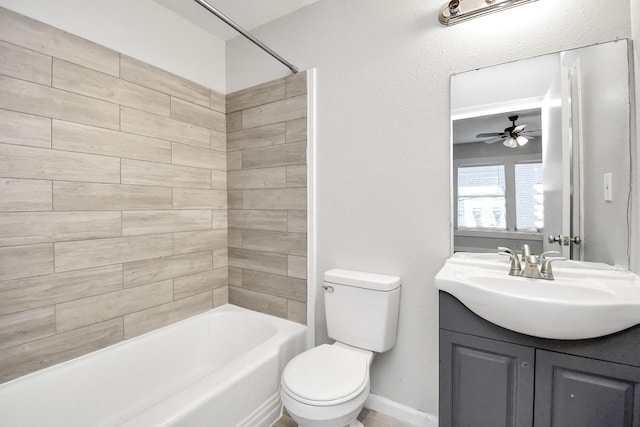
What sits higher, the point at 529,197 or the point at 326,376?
the point at 529,197

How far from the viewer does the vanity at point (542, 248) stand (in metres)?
1.04

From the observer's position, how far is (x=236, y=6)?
6.62ft

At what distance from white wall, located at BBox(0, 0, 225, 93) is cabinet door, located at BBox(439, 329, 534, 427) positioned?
2330 millimetres

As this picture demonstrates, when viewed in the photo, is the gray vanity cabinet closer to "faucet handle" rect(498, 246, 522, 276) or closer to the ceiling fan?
"faucet handle" rect(498, 246, 522, 276)

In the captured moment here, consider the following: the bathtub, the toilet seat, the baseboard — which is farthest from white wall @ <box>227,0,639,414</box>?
the bathtub

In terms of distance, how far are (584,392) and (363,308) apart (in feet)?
3.10

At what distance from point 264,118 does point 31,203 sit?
4.63 feet

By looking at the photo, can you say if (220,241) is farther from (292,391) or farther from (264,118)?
(292,391)

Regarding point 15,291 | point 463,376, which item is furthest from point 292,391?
point 15,291

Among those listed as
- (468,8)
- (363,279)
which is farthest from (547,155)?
(363,279)

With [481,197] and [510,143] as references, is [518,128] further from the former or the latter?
[481,197]

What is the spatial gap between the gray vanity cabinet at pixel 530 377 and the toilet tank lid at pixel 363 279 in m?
0.39

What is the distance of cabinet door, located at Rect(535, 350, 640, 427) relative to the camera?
1012mm

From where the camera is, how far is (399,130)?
1726 millimetres
